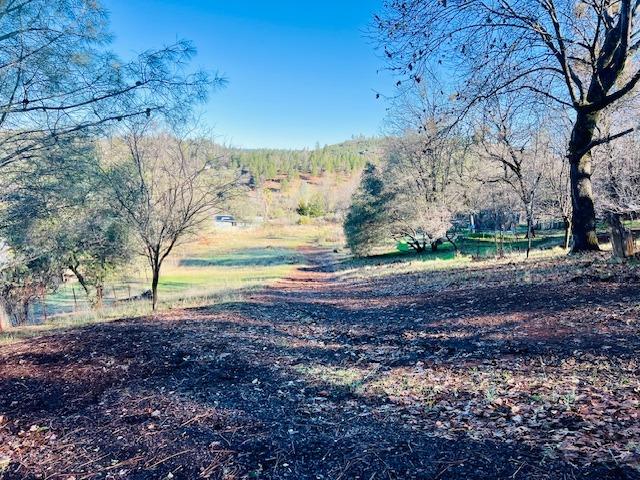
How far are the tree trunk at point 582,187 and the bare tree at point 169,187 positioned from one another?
856 centimetres

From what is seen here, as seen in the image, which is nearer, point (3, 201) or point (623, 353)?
point (623, 353)

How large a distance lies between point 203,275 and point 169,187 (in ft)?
70.5

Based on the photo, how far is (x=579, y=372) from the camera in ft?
11.7

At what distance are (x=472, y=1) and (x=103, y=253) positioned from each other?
17674 mm

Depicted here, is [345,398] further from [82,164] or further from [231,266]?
[231,266]

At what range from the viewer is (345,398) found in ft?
12.1

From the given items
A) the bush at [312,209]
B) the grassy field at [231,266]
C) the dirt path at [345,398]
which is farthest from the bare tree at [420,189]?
the bush at [312,209]

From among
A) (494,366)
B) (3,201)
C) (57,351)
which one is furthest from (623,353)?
(3,201)

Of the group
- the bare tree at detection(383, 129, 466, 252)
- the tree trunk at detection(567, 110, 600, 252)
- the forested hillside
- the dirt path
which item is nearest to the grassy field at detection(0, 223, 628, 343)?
the bare tree at detection(383, 129, 466, 252)

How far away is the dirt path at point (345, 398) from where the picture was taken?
98.7 inches

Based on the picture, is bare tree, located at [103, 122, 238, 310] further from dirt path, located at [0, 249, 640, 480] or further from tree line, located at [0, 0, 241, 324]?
dirt path, located at [0, 249, 640, 480]

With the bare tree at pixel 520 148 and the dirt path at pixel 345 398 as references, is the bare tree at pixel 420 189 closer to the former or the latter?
the bare tree at pixel 520 148

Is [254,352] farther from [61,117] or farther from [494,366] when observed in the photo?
[61,117]

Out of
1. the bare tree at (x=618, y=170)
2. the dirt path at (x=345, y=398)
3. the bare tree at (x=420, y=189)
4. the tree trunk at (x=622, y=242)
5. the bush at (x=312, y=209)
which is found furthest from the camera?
the bush at (x=312, y=209)
